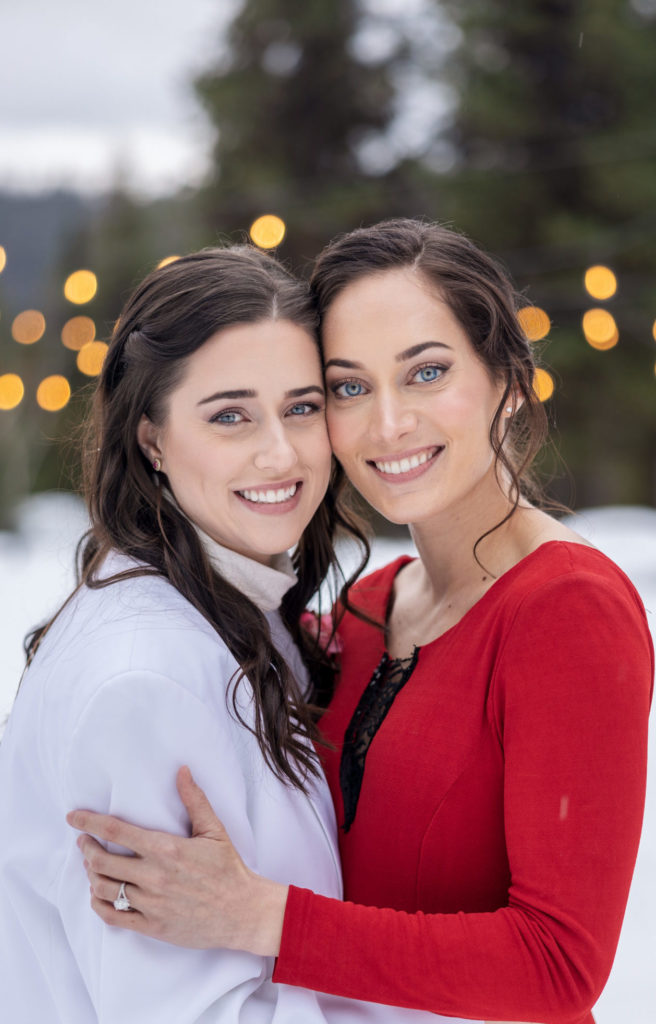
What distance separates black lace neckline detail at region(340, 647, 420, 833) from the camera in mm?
1697

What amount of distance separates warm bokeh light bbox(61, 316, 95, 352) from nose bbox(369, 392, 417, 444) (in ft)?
14.3

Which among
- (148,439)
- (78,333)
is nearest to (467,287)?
(148,439)

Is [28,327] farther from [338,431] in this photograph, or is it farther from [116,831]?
[116,831]

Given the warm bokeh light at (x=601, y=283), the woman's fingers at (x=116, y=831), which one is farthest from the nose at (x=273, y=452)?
the warm bokeh light at (x=601, y=283)

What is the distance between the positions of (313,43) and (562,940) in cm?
1234

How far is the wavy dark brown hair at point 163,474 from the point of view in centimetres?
159

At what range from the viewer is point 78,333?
5996mm

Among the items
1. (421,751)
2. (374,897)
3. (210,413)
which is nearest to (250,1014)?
(374,897)

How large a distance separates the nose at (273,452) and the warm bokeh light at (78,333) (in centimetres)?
436

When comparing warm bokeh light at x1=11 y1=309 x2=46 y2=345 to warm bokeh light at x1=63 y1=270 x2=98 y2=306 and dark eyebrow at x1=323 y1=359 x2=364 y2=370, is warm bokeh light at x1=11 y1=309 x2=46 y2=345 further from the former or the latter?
dark eyebrow at x1=323 y1=359 x2=364 y2=370

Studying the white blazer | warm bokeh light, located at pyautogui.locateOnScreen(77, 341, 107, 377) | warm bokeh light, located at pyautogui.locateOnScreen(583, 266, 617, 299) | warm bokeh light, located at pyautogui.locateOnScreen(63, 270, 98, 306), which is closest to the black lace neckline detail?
the white blazer

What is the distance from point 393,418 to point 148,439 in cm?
44

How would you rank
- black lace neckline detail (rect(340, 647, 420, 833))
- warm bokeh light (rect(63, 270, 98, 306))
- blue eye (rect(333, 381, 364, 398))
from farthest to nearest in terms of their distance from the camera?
warm bokeh light (rect(63, 270, 98, 306)) → blue eye (rect(333, 381, 364, 398)) → black lace neckline detail (rect(340, 647, 420, 833))

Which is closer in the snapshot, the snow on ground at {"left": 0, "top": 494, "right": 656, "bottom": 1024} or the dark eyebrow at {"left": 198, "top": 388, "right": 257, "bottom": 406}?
the dark eyebrow at {"left": 198, "top": 388, "right": 257, "bottom": 406}
